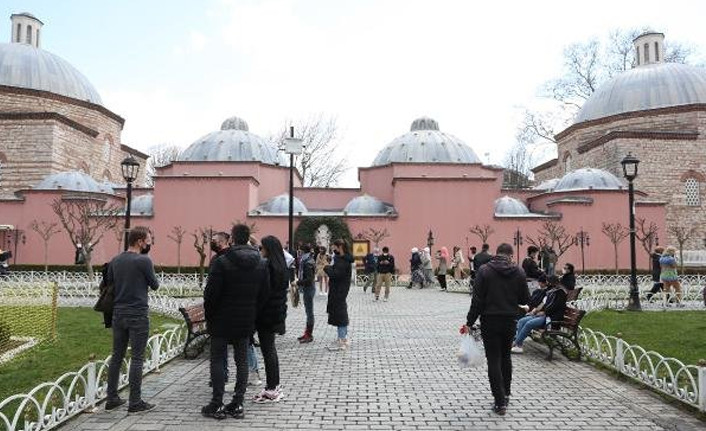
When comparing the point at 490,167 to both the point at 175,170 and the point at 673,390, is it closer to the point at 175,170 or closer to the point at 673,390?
the point at 175,170

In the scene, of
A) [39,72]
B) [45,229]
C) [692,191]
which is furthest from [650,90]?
[39,72]

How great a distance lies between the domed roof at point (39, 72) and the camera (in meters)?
32.1

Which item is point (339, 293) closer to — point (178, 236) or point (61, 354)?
point (61, 354)

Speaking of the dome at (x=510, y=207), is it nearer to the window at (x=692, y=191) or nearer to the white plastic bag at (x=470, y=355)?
the window at (x=692, y=191)

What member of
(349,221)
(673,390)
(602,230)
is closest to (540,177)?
(602,230)

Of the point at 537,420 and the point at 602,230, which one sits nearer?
the point at 537,420

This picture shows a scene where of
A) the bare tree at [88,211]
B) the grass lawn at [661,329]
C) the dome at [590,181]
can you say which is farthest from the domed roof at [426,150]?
the grass lawn at [661,329]

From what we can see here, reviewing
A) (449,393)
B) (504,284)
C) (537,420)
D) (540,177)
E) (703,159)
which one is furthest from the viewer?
(540,177)

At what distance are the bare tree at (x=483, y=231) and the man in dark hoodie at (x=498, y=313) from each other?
2271 centimetres

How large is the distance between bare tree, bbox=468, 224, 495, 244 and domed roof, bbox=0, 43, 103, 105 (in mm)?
25511

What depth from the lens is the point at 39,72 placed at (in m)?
32.8

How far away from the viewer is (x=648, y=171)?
31359mm

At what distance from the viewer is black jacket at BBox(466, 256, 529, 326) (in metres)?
5.45

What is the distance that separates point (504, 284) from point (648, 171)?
30.3m
